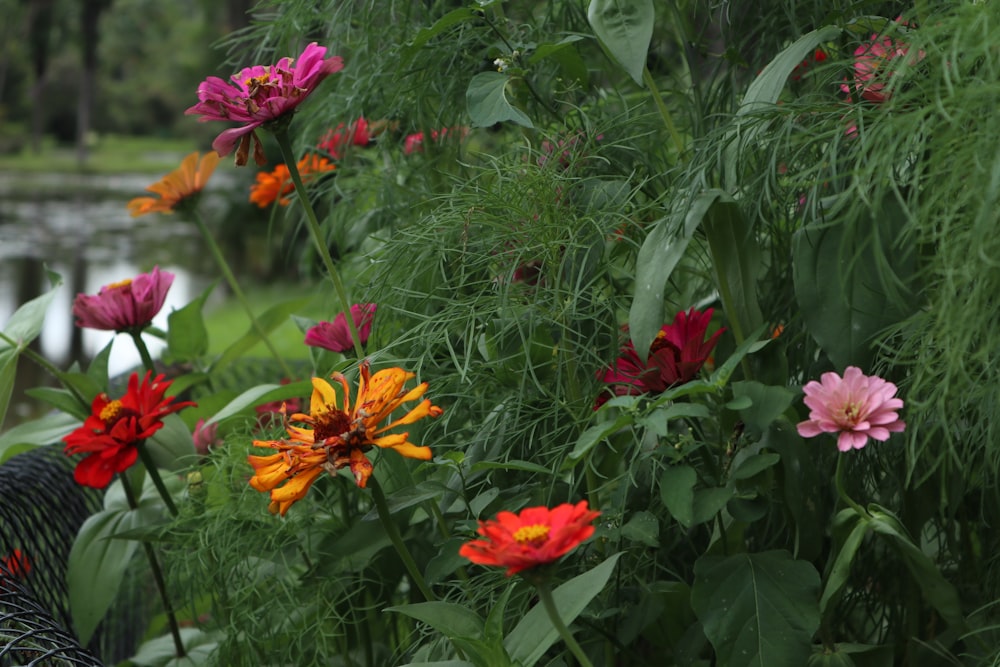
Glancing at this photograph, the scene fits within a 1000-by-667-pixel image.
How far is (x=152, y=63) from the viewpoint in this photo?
18.7 metres

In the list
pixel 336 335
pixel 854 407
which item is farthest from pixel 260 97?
pixel 854 407

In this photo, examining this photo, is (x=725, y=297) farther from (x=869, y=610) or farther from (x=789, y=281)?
(x=869, y=610)

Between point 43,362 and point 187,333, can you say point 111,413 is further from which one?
point 187,333

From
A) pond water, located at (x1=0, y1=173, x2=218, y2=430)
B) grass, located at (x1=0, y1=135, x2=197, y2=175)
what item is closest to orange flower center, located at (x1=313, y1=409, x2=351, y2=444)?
pond water, located at (x1=0, y1=173, x2=218, y2=430)

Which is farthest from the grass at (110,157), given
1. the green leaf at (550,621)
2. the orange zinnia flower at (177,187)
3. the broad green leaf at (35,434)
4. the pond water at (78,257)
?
the green leaf at (550,621)

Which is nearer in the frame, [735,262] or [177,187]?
[735,262]

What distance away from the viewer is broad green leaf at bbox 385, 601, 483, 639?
621 millimetres

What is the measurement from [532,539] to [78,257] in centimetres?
593

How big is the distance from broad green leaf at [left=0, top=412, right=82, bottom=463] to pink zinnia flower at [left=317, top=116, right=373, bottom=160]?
368mm

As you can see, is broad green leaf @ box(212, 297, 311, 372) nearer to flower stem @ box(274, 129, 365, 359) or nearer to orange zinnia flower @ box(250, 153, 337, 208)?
orange zinnia flower @ box(250, 153, 337, 208)

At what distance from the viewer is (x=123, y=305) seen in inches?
38.9

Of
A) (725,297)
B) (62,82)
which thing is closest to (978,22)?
(725,297)

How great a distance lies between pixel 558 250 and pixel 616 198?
0.05 metres

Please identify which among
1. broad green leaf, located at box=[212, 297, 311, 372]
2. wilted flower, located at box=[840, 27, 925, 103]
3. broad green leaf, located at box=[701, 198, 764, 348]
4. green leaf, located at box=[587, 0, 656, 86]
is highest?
green leaf, located at box=[587, 0, 656, 86]
